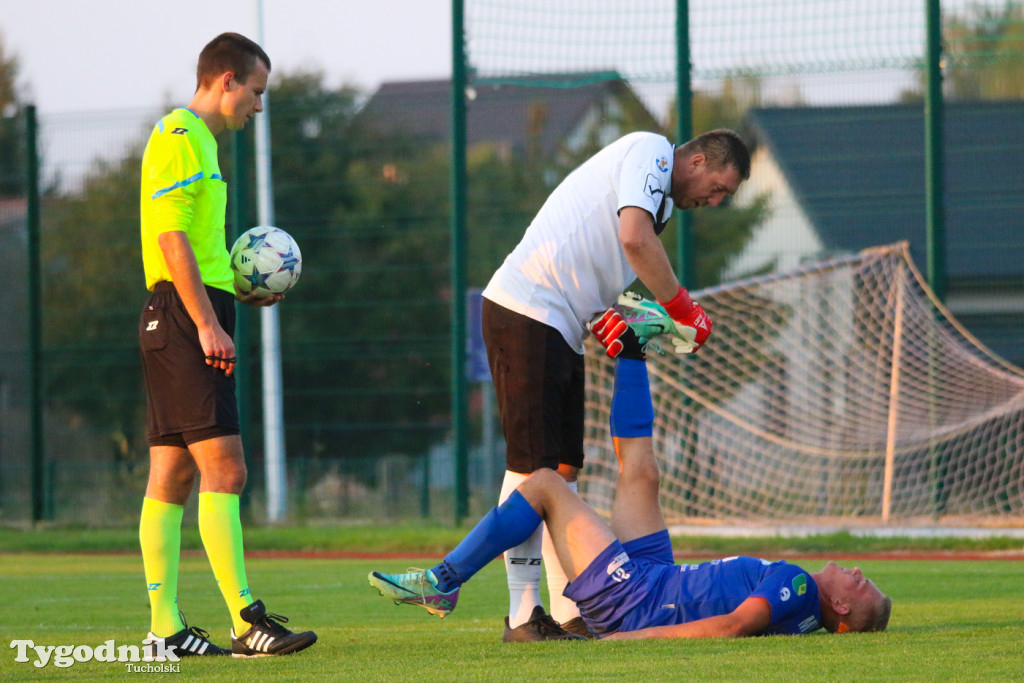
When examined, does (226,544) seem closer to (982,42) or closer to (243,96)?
(243,96)

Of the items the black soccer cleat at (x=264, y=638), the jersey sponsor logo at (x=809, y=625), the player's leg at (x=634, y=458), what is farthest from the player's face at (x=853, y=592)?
the black soccer cleat at (x=264, y=638)

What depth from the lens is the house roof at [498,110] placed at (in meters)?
13.5

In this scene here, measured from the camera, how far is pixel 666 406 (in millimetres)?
11852

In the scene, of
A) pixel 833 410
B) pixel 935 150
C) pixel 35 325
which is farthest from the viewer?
pixel 35 325

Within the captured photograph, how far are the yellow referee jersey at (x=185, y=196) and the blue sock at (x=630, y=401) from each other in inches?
58.8

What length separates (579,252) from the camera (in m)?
5.22

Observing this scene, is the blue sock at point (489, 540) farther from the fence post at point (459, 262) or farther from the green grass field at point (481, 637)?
the fence post at point (459, 262)

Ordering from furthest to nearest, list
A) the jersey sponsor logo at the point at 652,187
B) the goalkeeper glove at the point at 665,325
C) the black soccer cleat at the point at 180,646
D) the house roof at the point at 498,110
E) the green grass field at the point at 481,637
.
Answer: the house roof at the point at 498,110, the goalkeeper glove at the point at 665,325, the jersey sponsor logo at the point at 652,187, the black soccer cleat at the point at 180,646, the green grass field at the point at 481,637

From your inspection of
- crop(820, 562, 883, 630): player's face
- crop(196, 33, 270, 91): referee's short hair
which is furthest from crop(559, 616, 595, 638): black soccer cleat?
crop(196, 33, 270, 91): referee's short hair

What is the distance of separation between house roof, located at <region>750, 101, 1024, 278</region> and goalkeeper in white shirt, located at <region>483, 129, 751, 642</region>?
7129mm

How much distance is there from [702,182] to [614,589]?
153 cm

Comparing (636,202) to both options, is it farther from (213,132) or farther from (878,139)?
(878,139)

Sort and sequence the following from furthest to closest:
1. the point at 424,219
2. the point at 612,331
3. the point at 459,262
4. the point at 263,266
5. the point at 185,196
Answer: the point at 424,219 < the point at 459,262 < the point at 263,266 < the point at 612,331 < the point at 185,196

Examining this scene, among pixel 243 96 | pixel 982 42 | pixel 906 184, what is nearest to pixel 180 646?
pixel 243 96
